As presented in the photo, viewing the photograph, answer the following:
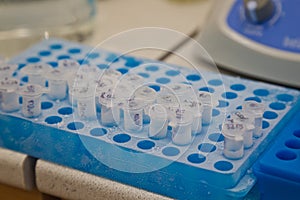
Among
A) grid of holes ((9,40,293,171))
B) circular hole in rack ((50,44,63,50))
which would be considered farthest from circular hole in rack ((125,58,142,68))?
circular hole in rack ((50,44,63,50))

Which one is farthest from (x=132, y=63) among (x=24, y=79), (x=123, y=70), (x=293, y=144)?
(x=293, y=144)

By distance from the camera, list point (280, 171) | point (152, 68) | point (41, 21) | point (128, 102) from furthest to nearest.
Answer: point (41, 21), point (152, 68), point (128, 102), point (280, 171)

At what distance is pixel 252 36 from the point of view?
77cm

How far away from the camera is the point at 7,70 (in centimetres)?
69

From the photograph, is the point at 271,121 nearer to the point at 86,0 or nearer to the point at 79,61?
the point at 79,61

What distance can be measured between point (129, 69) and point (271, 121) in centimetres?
18

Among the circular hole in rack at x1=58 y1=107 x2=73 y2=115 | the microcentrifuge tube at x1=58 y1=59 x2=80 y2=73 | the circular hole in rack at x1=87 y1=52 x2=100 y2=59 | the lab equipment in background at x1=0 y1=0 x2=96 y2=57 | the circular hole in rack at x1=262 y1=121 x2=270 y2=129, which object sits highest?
the microcentrifuge tube at x1=58 y1=59 x2=80 y2=73

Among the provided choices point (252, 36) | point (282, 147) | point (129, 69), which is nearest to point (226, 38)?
point (252, 36)

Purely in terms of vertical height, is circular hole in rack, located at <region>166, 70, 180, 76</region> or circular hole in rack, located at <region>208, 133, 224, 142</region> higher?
circular hole in rack, located at <region>166, 70, 180, 76</region>

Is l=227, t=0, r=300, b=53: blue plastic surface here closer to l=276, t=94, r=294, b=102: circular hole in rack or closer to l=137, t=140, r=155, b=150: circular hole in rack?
l=276, t=94, r=294, b=102: circular hole in rack

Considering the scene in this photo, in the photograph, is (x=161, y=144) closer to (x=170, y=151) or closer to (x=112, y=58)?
(x=170, y=151)

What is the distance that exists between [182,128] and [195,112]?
0.08 ft

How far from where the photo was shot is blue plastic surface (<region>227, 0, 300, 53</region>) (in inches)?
29.3

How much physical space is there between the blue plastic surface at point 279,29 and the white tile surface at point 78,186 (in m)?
0.28
